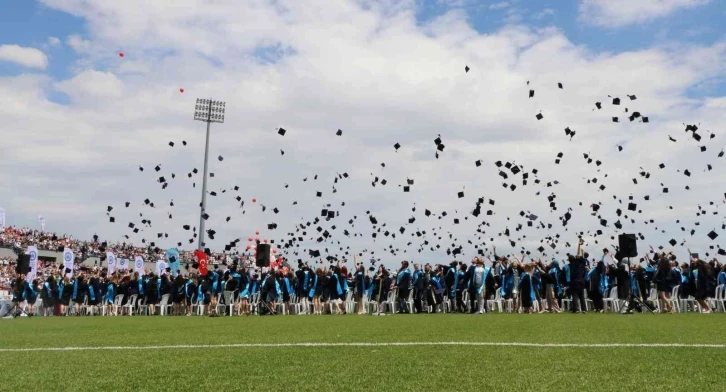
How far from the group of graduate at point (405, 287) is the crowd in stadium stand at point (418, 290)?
36 mm

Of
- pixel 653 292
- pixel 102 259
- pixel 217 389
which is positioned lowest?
pixel 217 389

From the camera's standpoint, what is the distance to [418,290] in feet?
80.0

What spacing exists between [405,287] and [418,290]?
30.4 inches

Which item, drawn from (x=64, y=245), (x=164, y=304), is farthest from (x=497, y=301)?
(x=64, y=245)

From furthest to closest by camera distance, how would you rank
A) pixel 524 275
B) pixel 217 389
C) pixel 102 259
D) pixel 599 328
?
pixel 102 259 → pixel 524 275 → pixel 599 328 → pixel 217 389

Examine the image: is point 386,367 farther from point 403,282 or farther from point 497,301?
point 497,301

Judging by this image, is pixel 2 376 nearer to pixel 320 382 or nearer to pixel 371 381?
pixel 320 382

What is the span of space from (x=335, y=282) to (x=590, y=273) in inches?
344

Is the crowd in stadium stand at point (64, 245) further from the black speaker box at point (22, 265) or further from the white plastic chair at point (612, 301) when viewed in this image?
the white plastic chair at point (612, 301)

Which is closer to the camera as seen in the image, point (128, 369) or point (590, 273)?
point (128, 369)

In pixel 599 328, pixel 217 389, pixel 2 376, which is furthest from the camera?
pixel 599 328

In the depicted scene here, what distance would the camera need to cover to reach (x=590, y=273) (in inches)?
850

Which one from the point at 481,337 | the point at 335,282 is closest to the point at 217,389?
the point at 481,337

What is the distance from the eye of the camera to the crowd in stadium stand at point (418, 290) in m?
21.4
